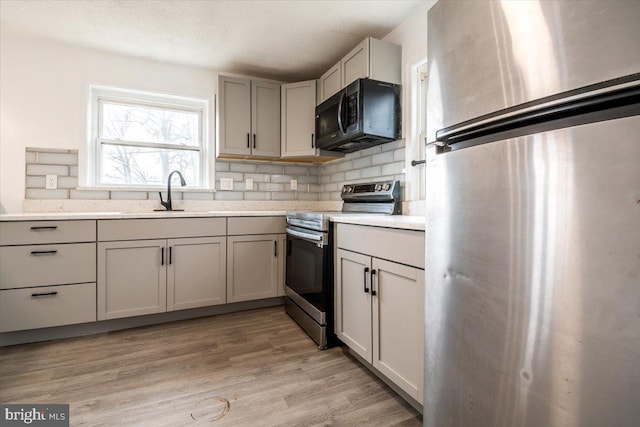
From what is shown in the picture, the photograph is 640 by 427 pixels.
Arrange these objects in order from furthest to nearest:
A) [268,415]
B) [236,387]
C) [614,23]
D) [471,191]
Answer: [236,387] → [268,415] → [471,191] → [614,23]

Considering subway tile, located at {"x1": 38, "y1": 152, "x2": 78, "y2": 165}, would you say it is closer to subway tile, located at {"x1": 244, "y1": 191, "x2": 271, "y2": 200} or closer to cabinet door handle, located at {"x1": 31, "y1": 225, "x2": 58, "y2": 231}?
cabinet door handle, located at {"x1": 31, "y1": 225, "x2": 58, "y2": 231}

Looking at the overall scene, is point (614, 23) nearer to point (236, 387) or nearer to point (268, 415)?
point (268, 415)

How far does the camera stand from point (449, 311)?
3.12 feet

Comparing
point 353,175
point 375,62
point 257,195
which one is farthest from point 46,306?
point 375,62

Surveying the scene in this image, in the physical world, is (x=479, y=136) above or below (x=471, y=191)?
above

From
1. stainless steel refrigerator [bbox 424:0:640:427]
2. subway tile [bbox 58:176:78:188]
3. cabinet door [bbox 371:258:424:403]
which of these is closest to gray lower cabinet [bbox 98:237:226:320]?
subway tile [bbox 58:176:78:188]

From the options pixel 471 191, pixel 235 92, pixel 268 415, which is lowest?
pixel 268 415

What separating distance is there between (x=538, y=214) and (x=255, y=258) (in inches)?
93.1

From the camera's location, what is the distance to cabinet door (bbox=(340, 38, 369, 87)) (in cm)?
225

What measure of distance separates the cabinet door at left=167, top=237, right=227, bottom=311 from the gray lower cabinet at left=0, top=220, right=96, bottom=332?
1.72ft

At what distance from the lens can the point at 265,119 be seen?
3080mm

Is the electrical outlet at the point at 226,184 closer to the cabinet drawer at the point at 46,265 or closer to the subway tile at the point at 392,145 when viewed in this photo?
the cabinet drawer at the point at 46,265

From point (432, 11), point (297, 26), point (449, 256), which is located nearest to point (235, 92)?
point (297, 26)

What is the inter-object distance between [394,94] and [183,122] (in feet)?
6.99
